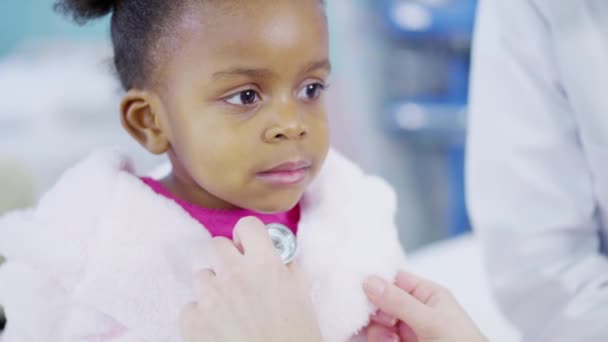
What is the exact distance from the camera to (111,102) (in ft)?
3.91

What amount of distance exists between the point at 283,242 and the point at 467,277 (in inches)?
28.1

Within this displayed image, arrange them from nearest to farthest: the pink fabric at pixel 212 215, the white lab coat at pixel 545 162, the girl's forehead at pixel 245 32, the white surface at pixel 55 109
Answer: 1. the girl's forehead at pixel 245 32
2. the pink fabric at pixel 212 215
3. the white lab coat at pixel 545 162
4. the white surface at pixel 55 109

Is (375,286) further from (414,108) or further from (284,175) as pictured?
(414,108)

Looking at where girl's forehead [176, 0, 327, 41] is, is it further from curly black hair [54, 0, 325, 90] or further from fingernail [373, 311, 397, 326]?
fingernail [373, 311, 397, 326]

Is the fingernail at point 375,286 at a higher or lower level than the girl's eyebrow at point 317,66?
lower

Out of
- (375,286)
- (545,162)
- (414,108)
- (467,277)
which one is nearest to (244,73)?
(375,286)

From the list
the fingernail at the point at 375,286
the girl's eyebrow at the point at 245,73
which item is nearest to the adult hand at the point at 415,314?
the fingernail at the point at 375,286

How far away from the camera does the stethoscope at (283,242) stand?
67 centimetres

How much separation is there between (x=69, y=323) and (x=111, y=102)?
0.62 m

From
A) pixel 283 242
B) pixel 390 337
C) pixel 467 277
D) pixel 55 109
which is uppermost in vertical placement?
pixel 55 109

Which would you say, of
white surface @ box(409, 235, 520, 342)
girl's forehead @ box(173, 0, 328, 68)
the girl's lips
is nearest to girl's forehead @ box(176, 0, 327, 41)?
girl's forehead @ box(173, 0, 328, 68)

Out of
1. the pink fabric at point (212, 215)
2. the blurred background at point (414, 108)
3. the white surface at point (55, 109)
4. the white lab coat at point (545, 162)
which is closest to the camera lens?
the pink fabric at point (212, 215)

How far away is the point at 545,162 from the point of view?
925 millimetres

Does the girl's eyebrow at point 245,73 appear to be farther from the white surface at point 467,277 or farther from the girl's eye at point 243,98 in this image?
the white surface at point 467,277
